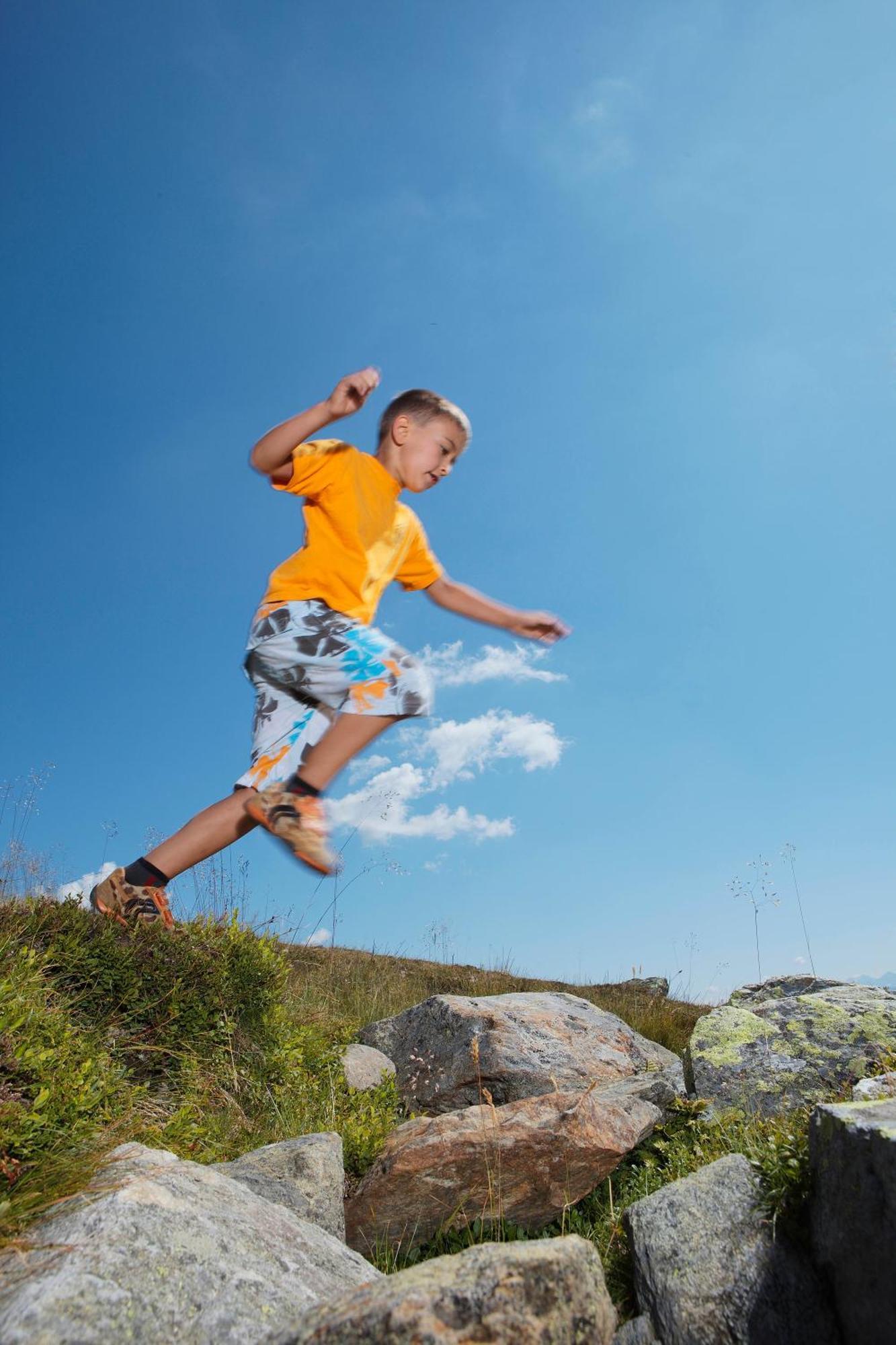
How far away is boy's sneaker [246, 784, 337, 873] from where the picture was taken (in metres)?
3.86

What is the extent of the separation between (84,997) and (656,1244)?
341 cm

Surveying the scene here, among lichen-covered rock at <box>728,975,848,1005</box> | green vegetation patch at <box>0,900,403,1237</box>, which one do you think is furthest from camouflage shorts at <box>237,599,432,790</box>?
lichen-covered rock at <box>728,975,848,1005</box>

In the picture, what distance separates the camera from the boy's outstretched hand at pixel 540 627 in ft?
17.0

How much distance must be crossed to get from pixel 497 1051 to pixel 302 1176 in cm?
254

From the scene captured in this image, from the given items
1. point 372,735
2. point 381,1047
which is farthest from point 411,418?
point 381,1047

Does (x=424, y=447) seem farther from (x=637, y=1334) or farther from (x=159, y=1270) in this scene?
(x=637, y=1334)

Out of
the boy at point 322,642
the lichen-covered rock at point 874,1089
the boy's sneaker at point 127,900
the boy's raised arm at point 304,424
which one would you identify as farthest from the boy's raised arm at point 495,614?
the lichen-covered rock at point 874,1089

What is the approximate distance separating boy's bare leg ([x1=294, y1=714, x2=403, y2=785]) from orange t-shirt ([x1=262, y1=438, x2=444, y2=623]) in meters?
0.52

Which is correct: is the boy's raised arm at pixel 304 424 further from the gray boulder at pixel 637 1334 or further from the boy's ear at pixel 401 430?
the gray boulder at pixel 637 1334

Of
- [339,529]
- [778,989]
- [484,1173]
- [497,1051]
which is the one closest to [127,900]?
[339,529]

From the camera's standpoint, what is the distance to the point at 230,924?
6441 mm

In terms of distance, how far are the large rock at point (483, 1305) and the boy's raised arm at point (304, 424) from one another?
315 cm

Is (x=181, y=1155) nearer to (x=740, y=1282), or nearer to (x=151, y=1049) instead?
(x=151, y=1049)

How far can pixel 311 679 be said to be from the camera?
420cm
